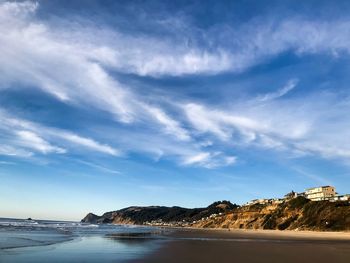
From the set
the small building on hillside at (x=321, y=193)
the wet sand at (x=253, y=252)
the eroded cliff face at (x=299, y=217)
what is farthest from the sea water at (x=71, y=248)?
the small building on hillside at (x=321, y=193)

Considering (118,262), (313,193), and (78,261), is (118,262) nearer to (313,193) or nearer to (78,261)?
(78,261)

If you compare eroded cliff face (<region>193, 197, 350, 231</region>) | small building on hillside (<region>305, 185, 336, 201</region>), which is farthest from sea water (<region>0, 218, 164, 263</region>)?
small building on hillside (<region>305, 185, 336, 201</region>)

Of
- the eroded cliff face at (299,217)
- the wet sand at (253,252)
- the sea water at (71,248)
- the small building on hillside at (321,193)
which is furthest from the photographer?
the small building on hillside at (321,193)

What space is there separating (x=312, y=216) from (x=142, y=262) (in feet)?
285

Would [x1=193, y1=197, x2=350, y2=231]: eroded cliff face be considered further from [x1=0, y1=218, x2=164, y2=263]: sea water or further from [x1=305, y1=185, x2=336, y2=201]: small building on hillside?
[x1=0, y1=218, x2=164, y2=263]: sea water

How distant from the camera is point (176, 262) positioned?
2038 centimetres

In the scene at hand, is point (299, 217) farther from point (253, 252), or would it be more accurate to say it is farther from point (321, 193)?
point (253, 252)

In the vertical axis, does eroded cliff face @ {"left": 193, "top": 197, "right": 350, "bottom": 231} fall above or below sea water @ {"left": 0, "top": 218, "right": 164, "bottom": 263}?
above

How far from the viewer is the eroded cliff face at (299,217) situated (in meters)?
86.8

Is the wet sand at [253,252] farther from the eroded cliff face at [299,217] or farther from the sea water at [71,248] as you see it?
the eroded cliff face at [299,217]

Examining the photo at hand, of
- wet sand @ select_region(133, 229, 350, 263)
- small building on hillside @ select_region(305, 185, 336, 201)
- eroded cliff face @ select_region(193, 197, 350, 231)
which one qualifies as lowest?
wet sand @ select_region(133, 229, 350, 263)

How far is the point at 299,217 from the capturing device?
104 m

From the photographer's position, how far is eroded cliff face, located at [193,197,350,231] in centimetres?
8681

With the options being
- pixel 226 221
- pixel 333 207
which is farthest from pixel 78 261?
pixel 226 221
